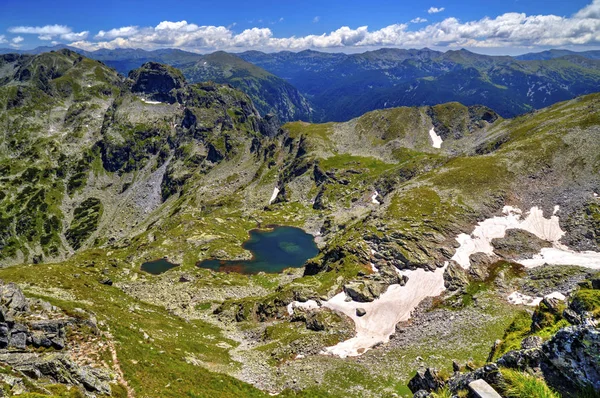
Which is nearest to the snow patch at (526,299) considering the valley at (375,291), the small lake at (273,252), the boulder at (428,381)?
the valley at (375,291)

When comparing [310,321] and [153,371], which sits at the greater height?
[153,371]

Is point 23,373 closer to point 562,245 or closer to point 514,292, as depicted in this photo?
point 514,292

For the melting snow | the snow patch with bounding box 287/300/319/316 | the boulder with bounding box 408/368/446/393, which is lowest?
the snow patch with bounding box 287/300/319/316

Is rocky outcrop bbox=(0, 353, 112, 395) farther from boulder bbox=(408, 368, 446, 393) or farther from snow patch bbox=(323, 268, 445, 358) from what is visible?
snow patch bbox=(323, 268, 445, 358)

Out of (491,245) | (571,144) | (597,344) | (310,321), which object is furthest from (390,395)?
(571,144)

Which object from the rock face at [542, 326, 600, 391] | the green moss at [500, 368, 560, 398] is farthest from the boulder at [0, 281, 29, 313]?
the rock face at [542, 326, 600, 391]

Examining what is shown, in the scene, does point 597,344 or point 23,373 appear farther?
point 23,373

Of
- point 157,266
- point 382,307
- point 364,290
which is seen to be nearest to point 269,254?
point 157,266
